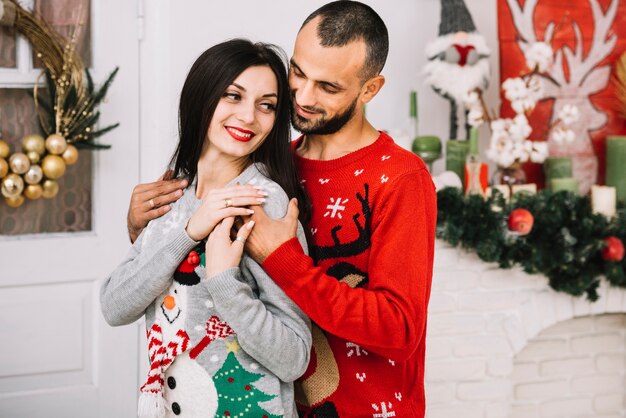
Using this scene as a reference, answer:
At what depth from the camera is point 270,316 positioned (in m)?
1.39

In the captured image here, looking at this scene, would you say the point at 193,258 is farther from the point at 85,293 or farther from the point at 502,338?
the point at 502,338

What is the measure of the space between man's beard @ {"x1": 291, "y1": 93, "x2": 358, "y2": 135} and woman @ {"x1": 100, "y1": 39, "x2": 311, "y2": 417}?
3 centimetres

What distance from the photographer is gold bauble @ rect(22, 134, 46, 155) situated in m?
2.52

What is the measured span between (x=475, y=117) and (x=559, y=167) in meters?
0.43

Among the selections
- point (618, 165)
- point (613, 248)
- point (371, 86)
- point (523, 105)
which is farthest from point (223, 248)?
point (618, 165)

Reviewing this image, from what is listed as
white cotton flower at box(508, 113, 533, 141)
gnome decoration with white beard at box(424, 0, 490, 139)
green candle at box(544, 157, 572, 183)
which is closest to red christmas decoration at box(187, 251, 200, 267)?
gnome decoration with white beard at box(424, 0, 490, 139)

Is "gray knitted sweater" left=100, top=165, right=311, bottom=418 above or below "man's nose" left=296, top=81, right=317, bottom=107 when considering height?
below

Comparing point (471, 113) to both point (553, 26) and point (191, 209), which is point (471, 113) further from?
point (191, 209)

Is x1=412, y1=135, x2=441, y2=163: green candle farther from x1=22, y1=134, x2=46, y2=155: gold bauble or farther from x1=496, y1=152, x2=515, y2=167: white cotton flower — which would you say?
x1=22, y1=134, x2=46, y2=155: gold bauble

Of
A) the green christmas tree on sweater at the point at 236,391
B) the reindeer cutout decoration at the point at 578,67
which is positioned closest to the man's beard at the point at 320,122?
the green christmas tree on sweater at the point at 236,391

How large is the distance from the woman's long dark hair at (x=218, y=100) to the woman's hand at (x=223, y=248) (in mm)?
160

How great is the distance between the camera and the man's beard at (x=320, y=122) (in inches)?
61.4

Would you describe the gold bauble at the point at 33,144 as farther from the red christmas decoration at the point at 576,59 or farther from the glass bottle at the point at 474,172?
the red christmas decoration at the point at 576,59

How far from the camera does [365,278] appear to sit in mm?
1556
